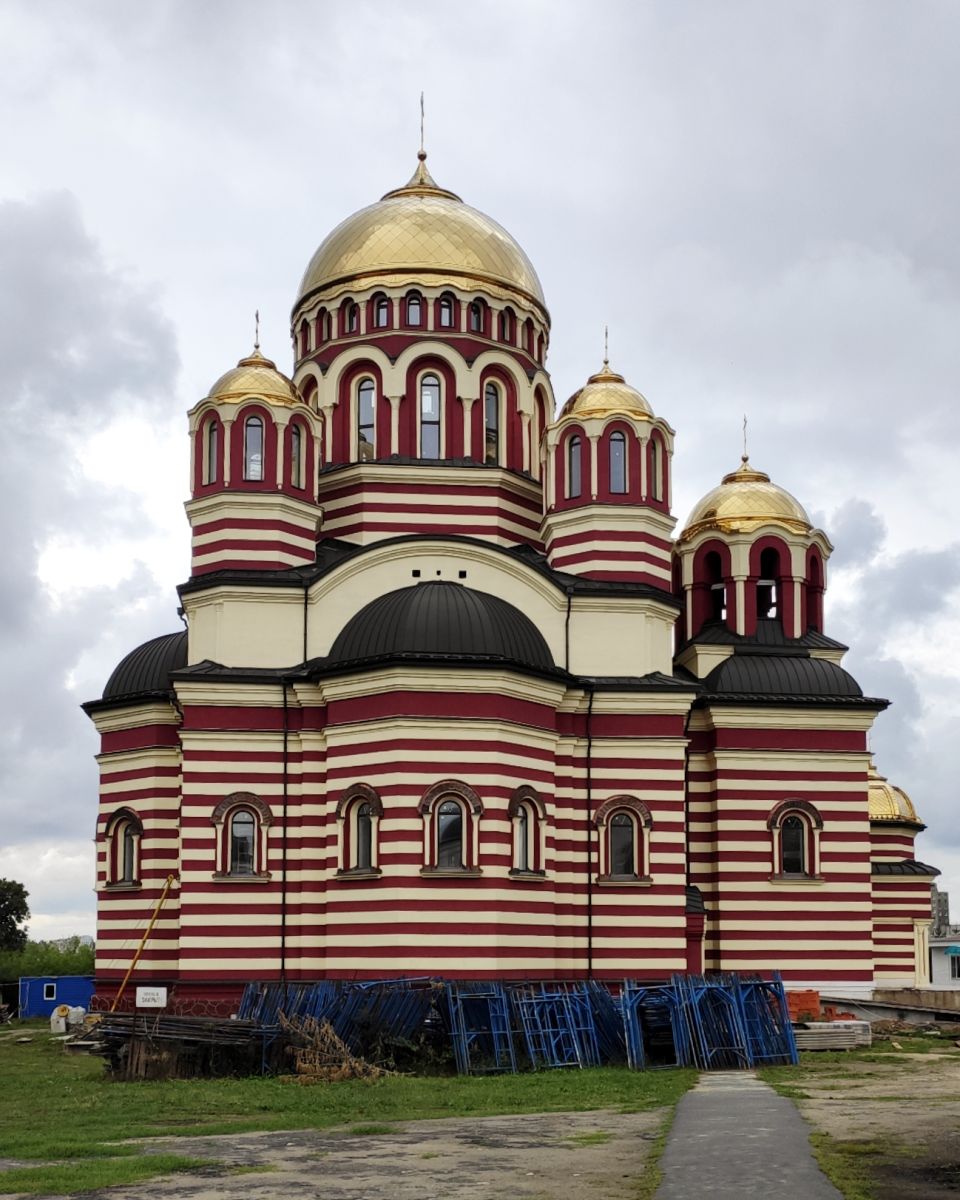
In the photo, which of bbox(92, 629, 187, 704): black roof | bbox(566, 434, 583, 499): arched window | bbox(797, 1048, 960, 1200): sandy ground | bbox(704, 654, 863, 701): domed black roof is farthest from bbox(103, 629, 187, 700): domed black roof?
bbox(797, 1048, 960, 1200): sandy ground

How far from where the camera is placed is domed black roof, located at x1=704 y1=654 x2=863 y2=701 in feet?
110

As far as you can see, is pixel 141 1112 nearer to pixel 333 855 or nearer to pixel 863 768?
pixel 333 855

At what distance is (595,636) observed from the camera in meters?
30.8

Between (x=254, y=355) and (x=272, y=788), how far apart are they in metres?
8.98

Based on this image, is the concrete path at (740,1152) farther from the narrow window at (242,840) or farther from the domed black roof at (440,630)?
the narrow window at (242,840)

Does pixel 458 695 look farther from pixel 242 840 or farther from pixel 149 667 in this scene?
pixel 149 667

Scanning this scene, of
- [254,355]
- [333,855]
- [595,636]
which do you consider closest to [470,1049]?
[333,855]

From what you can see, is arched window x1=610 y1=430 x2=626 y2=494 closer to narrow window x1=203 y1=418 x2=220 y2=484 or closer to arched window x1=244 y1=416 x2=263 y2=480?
arched window x1=244 y1=416 x2=263 y2=480

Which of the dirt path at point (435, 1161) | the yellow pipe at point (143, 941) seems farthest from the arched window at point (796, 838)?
the dirt path at point (435, 1161)

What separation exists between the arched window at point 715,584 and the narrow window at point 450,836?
11.5 metres

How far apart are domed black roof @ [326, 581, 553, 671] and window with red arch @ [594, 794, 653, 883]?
9.81ft

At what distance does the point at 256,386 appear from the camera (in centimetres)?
3148

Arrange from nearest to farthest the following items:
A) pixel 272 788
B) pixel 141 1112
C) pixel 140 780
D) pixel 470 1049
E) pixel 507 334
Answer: pixel 141 1112
pixel 470 1049
pixel 272 788
pixel 140 780
pixel 507 334

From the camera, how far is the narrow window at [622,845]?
2994 cm
